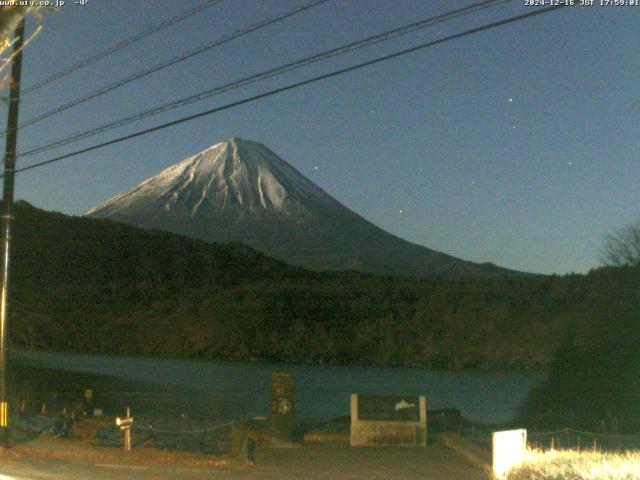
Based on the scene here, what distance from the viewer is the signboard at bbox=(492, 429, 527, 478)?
1083 cm

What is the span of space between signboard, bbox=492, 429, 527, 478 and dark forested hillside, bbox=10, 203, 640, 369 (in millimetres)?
33283

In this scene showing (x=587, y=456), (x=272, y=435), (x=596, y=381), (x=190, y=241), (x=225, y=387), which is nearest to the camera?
(x=587, y=456)

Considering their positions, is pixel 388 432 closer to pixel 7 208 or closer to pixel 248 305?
pixel 7 208

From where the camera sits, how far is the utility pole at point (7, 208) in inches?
666

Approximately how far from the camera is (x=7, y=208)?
675 inches

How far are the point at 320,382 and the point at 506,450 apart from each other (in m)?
38.4

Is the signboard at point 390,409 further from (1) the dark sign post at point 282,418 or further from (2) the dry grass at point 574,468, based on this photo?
(2) the dry grass at point 574,468

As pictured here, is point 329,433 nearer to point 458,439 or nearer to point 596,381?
point 458,439

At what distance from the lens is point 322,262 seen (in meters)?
126

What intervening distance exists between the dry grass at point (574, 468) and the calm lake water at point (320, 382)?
21.1 metres

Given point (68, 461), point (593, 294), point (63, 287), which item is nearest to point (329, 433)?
point (68, 461)

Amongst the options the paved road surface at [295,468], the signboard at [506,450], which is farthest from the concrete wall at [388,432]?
the signboard at [506,450]

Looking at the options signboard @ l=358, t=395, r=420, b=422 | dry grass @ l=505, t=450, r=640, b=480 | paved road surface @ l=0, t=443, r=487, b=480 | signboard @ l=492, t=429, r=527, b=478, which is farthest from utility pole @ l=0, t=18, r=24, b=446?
dry grass @ l=505, t=450, r=640, b=480

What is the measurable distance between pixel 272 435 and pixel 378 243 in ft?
430
